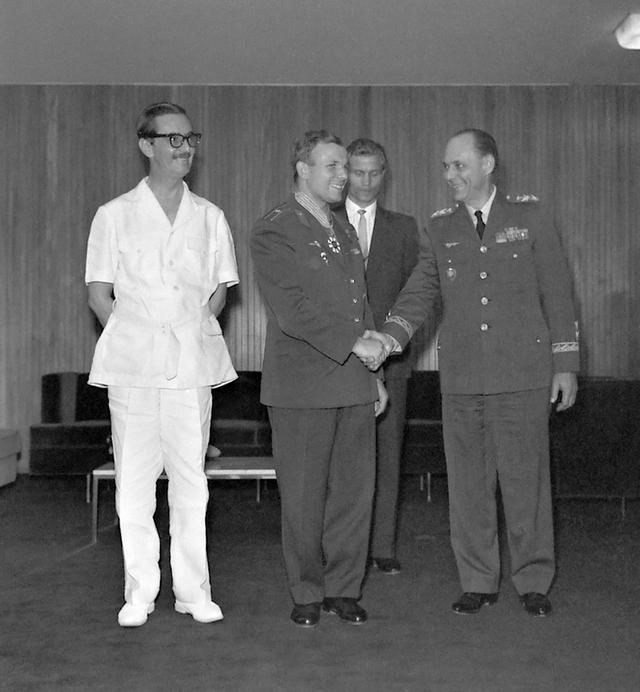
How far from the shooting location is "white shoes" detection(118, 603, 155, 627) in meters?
3.25

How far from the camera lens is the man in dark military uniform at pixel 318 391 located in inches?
128

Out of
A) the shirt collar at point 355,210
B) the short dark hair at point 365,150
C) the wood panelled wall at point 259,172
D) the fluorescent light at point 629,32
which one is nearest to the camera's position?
the short dark hair at point 365,150

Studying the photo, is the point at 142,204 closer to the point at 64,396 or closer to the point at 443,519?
the point at 443,519

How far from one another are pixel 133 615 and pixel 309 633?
58cm

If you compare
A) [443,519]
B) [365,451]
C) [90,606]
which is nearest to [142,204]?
[365,451]

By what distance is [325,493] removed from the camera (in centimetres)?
334

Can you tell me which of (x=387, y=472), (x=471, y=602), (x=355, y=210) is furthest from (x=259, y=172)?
(x=471, y=602)

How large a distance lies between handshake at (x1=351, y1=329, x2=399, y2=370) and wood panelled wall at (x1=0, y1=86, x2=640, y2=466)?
4.46 meters

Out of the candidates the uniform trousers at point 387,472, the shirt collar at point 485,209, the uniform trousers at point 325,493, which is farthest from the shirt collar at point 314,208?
the uniform trousers at point 387,472

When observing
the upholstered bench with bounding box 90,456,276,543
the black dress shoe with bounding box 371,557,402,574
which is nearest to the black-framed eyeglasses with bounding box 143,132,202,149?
the black dress shoe with bounding box 371,557,402,574

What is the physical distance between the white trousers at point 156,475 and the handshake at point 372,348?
20.6 inches

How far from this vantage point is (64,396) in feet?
24.3

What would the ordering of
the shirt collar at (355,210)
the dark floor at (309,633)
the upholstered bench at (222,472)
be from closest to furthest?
the dark floor at (309,633) → the shirt collar at (355,210) → the upholstered bench at (222,472)

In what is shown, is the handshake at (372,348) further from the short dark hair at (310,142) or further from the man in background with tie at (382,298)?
the man in background with tie at (382,298)
